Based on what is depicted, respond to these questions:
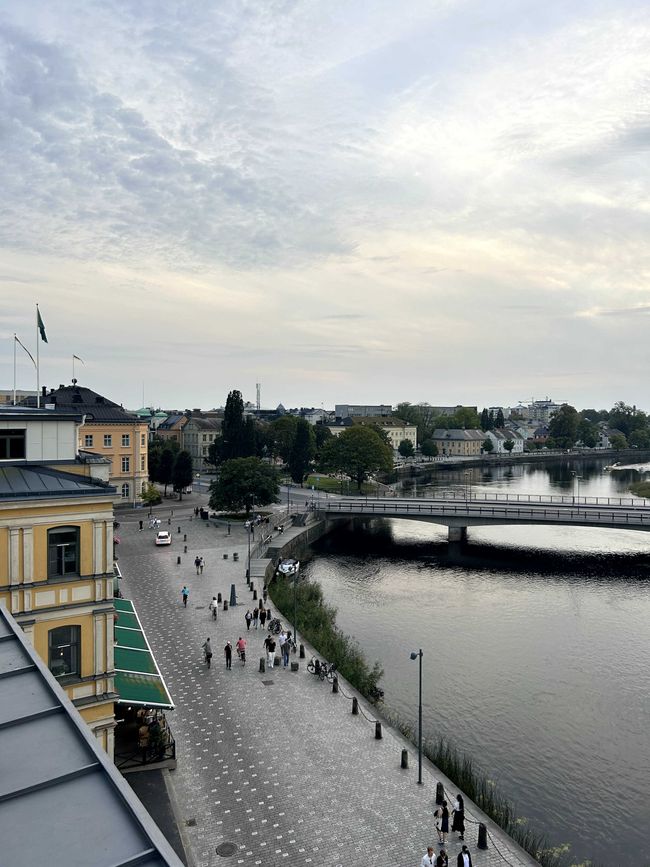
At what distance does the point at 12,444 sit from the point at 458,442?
6788 inches

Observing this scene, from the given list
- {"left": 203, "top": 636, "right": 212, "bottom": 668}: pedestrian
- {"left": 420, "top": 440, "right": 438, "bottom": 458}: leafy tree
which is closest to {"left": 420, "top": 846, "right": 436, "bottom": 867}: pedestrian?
{"left": 203, "top": 636, "right": 212, "bottom": 668}: pedestrian

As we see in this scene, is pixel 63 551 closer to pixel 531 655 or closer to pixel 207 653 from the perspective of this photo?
pixel 207 653

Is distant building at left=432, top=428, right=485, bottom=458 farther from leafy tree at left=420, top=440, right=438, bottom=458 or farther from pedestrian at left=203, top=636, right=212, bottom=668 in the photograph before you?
pedestrian at left=203, top=636, right=212, bottom=668

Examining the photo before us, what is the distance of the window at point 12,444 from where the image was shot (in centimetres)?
1988

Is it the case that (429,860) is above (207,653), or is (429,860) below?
below

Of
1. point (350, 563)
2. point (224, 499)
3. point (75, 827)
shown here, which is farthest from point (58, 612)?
point (224, 499)

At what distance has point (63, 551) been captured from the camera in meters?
18.2

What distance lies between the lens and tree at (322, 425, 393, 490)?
3664 inches

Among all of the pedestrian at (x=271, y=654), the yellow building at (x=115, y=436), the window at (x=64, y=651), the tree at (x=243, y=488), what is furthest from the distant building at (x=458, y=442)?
the window at (x=64, y=651)

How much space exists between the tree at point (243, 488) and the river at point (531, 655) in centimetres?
799

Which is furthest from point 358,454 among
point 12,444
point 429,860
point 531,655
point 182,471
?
point 429,860

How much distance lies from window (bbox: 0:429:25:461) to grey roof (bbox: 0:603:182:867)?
13.7m

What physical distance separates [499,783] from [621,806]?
3.95 metres

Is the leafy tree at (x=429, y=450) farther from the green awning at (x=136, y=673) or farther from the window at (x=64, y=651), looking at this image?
the window at (x=64, y=651)
